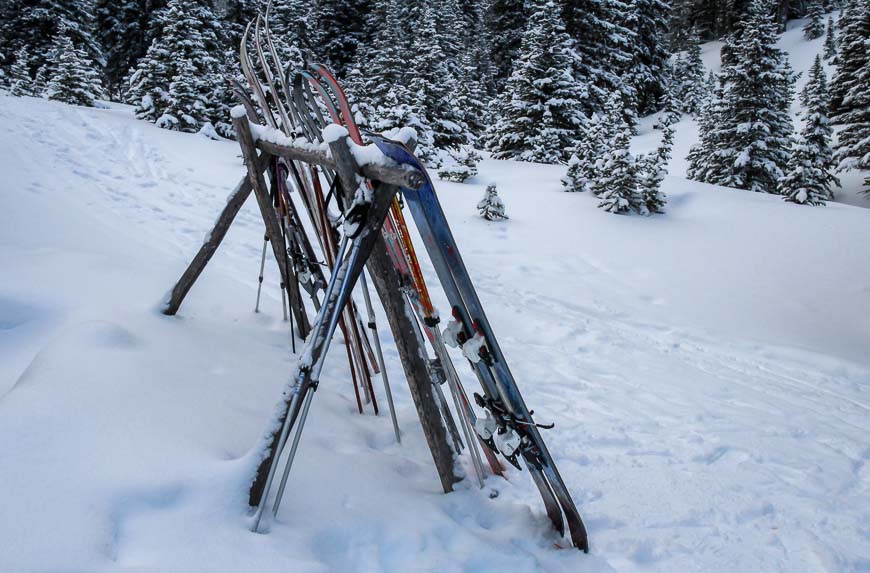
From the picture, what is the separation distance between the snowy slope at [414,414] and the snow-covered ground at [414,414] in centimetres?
1

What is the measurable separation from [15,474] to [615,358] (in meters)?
4.09

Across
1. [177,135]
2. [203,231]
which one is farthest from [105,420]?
[177,135]

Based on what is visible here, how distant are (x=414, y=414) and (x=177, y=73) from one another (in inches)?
661

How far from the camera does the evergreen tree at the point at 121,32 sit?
74.1 feet

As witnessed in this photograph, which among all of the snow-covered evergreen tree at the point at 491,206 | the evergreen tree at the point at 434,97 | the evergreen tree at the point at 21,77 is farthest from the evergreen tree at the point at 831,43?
the evergreen tree at the point at 21,77

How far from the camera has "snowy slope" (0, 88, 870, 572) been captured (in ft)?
5.74

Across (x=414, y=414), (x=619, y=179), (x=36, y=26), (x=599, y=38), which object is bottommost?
(x=414, y=414)

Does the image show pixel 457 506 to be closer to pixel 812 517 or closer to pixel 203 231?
pixel 812 517

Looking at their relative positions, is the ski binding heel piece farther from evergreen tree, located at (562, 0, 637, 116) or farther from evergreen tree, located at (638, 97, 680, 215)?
evergreen tree, located at (562, 0, 637, 116)

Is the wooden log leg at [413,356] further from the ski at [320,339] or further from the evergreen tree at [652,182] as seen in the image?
the evergreen tree at [652,182]

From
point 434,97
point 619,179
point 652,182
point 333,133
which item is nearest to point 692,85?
point 434,97

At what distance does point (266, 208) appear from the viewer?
3373mm

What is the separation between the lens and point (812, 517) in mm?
2471

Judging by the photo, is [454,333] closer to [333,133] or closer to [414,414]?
[333,133]
